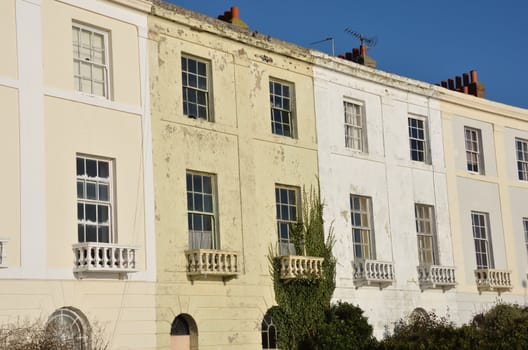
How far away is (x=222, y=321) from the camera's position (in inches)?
950

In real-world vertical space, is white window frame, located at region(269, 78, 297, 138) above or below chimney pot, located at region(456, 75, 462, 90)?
below

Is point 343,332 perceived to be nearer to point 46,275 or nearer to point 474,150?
point 46,275

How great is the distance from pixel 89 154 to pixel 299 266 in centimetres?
725

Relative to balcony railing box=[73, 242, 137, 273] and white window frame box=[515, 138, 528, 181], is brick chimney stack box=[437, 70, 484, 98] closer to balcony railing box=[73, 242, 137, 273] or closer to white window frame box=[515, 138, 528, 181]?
white window frame box=[515, 138, 528, 181]

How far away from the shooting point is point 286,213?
2688 centimetres

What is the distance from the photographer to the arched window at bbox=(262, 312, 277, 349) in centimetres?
2556

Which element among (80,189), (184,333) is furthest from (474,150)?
(80,189)

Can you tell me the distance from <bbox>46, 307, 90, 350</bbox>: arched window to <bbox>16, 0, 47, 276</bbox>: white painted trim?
1104mm

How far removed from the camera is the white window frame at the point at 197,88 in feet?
81.0

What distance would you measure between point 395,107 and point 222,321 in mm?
11190

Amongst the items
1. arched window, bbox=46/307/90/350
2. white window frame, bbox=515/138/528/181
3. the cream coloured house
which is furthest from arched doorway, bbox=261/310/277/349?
white window frame, bbox=515/138/528/181

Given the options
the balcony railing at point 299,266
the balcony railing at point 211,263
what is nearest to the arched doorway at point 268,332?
the balcony railing at point 299,266

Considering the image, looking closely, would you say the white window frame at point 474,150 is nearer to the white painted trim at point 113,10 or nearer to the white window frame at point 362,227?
the white window frame at point 362,227

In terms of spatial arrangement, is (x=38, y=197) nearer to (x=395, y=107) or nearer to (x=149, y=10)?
(x=149, y=10)
